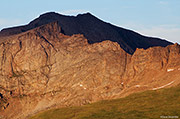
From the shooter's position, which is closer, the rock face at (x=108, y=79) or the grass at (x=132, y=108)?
the grass at (x=132, y=108)

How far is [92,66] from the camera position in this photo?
196125mm

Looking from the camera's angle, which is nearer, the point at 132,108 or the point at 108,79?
the point at 132,108

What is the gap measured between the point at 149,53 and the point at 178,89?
3183 cm

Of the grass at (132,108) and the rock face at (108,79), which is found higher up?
the rock face at (108,79)

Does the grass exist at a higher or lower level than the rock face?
lower

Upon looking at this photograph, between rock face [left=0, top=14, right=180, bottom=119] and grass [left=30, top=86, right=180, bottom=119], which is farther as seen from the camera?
rock face [left=0, top=14, right=180, bottom=119]

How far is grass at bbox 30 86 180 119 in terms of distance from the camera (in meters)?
140

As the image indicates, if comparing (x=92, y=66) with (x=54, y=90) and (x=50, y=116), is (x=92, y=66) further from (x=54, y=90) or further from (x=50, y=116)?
(x=50, y=116)

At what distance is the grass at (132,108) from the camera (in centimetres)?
13962

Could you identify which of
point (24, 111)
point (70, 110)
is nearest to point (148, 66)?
point (70, 110)

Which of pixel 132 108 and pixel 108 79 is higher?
pixel 108 79

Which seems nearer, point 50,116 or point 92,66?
point 50,116

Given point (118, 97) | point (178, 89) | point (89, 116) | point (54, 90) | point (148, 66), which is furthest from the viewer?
point (54, 90)

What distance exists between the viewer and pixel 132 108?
150625mm
